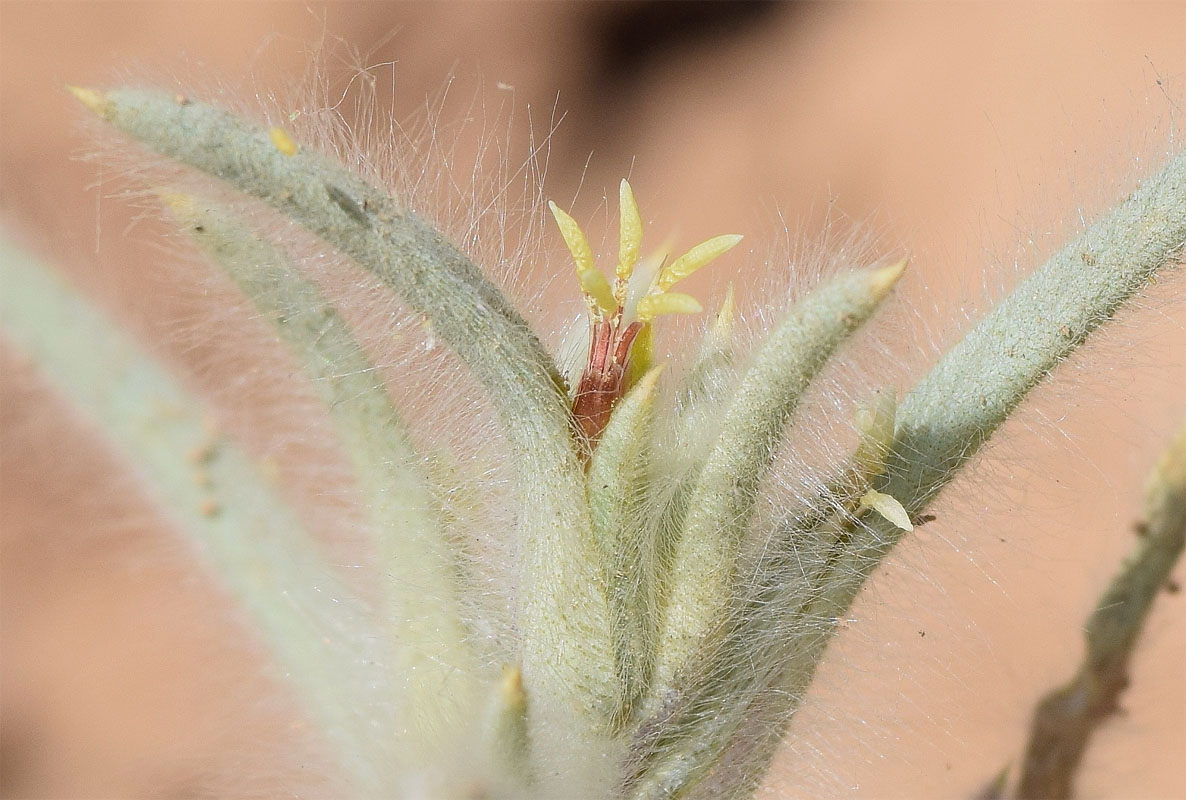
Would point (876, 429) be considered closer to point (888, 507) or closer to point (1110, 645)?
point (888, 507)

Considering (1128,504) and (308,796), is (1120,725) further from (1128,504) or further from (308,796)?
(308,796)

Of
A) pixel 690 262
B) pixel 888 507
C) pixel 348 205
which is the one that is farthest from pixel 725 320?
pixel 348 205

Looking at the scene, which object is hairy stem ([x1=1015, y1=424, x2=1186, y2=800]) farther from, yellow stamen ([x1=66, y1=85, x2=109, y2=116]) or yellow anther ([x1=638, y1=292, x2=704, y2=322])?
yellow stamen ([x1=66, y1=85, x2=109, y2=116])

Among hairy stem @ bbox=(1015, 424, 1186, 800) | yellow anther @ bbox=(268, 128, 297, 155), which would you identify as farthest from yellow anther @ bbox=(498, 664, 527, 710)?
hairy stem @ bbox=(1015, 424, 1186, 800)

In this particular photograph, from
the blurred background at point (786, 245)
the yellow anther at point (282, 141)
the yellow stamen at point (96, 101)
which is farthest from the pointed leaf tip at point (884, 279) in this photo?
the yellow stamen at point (96, 101)

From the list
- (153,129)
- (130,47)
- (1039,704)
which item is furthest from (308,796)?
(130,47)
